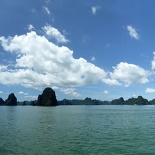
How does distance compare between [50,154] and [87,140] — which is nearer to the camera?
[50,154]

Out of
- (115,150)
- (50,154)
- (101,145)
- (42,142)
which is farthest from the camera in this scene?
(42,142)

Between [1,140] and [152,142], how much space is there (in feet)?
91.9

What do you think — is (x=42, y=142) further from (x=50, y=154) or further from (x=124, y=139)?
(x=124, y=139)

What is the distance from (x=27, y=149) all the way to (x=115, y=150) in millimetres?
13480

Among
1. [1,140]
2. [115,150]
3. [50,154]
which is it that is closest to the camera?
[50,154]

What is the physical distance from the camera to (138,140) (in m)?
45.0

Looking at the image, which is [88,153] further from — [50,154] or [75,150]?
[50,154]

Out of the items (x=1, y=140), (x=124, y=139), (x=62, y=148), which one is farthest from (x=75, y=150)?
(x=1, y=140)

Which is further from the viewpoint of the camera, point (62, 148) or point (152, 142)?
point (152, 142)

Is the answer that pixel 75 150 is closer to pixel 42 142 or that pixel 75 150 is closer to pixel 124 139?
pixel 42 142

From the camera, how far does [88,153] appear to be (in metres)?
35.0

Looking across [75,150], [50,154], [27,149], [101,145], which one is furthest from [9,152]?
[101,145]

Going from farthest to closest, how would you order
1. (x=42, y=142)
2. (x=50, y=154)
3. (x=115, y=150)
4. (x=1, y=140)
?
(x=1, y=140), (x=42, y=142), (x=115, y=150), (x=50, y=154)

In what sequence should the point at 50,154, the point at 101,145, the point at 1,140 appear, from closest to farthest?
1. the point at 50,154
2. the point at 101,145
3. the point at 1,140
